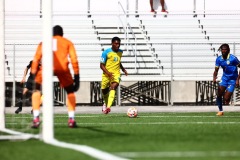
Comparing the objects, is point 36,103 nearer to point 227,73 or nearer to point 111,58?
point 111,58

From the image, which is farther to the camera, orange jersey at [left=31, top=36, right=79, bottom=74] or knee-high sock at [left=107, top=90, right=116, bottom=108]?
knee-high sock at [left=107, top=90, right=116, bottom=108]

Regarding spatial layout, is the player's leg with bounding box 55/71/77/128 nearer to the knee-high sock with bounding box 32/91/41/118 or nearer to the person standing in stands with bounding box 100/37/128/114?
the knee-high sock with bounding box 32/91/41/118

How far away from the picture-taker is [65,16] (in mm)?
37656

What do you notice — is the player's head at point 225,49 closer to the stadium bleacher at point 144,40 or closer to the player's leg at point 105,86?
the player's leg at point 105,86

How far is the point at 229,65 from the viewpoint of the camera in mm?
24922

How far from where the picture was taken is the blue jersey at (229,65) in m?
24.7

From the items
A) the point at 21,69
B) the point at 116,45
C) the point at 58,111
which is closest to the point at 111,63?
the point at 116,45

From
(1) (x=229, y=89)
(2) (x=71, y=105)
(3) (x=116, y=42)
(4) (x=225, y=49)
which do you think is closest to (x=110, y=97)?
(3) (x=116, y=42)

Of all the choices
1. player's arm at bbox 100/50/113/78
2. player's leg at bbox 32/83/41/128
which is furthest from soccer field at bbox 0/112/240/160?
player's arm at bbox 100/50/113/78

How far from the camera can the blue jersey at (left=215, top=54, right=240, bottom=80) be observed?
2470 cm

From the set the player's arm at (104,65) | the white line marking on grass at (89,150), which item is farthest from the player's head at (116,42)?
Result: the white line marking on grass at (89,150)

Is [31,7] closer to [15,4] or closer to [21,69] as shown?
[15,4]

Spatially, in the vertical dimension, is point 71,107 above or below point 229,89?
below

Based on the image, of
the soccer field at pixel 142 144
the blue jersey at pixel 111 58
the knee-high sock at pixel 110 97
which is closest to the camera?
the soccer field at pixel 142 144
